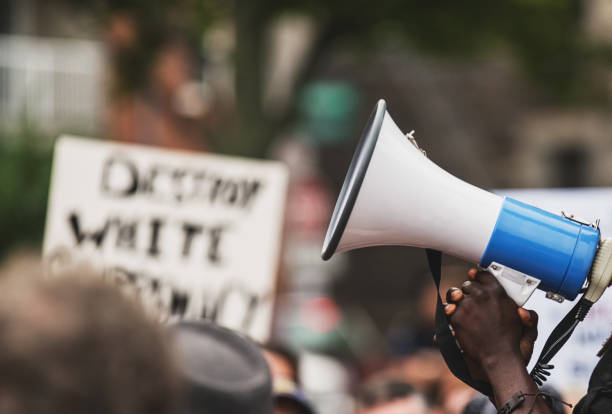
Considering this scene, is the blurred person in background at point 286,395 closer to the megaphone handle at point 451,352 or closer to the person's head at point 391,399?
the person's head at point 391,399

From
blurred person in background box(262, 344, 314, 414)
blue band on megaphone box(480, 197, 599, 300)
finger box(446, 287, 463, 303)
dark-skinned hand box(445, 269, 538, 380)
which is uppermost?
blue band on megaphone box(480, 197, 599, 300)

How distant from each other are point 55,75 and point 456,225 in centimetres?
1038

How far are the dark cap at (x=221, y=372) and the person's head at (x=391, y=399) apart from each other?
6.75 feet

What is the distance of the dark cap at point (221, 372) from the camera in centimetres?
140

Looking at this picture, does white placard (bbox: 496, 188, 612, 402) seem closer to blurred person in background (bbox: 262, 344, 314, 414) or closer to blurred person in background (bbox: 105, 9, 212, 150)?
blurred person in background (bbox: 262, 344, 314, 414)

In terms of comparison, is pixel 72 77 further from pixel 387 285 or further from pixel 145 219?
pixel 145 219

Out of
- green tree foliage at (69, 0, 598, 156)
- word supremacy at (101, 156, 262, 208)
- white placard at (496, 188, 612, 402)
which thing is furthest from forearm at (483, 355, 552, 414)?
green tree foliage at (69, 0, 598, 156)

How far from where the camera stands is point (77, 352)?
3.35 feet

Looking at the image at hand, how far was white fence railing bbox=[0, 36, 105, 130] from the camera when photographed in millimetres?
11281

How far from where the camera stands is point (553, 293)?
6.11ft

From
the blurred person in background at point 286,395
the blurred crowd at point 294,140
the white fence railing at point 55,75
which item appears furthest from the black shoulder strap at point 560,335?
the white fence railing at point 55,75

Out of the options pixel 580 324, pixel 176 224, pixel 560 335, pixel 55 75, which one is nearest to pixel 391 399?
pixel 580 324

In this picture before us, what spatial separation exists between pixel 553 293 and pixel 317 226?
12.3m

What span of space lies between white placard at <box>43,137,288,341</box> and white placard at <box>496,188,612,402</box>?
976 millimetres
